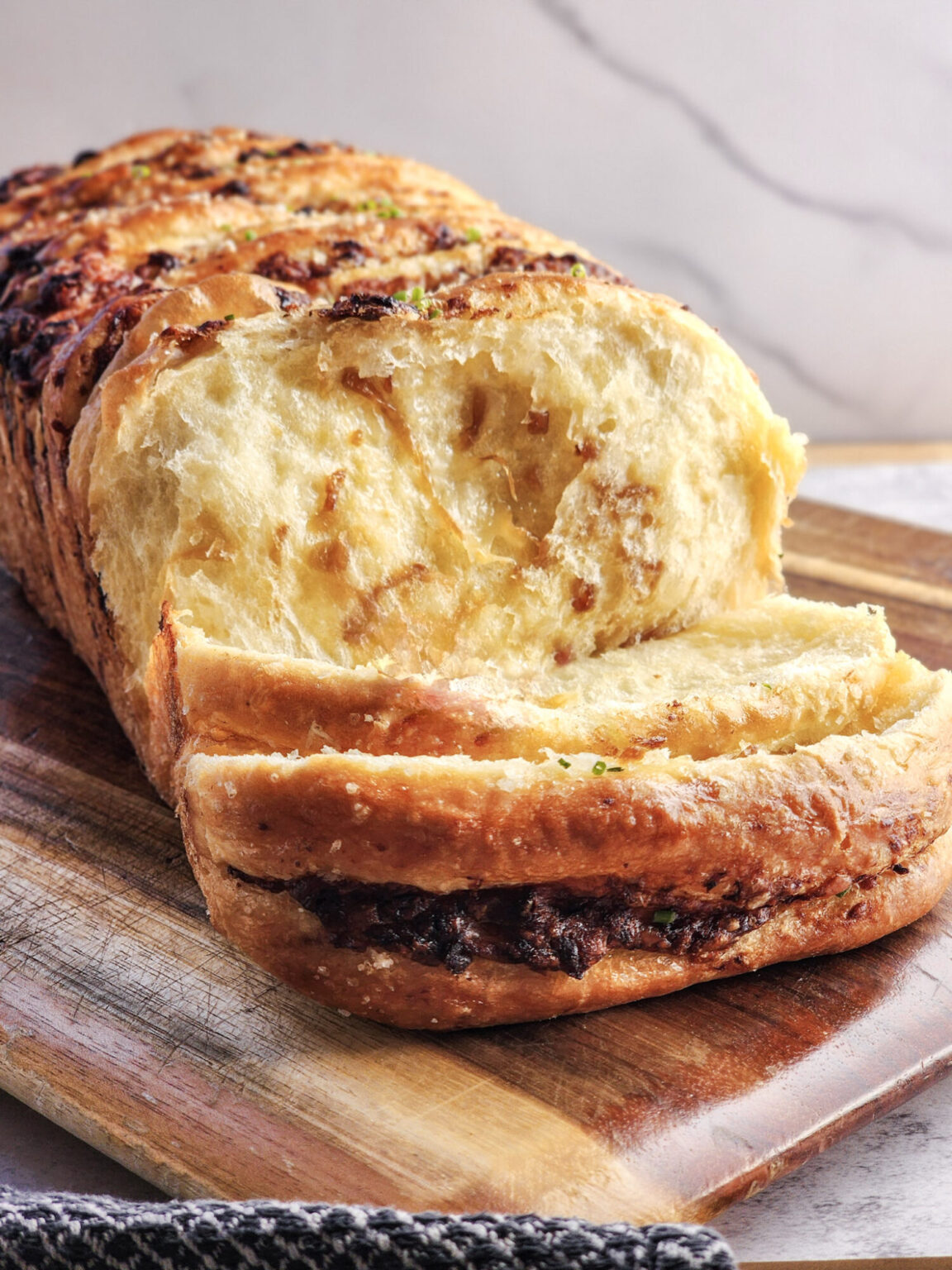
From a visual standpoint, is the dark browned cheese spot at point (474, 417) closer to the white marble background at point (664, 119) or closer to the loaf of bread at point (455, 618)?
the loaf of bread at point (455, 618)

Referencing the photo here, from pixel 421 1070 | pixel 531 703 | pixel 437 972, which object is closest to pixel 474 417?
pixel 531 703

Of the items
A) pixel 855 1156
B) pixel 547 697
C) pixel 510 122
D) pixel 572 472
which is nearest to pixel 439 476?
pixel 572 472

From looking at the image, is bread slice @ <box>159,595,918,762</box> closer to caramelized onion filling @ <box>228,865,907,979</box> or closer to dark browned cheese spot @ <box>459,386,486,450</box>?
caramelized onion filling @ <box>228,865,907,979</box>

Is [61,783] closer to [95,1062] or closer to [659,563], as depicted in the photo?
[95,1062]

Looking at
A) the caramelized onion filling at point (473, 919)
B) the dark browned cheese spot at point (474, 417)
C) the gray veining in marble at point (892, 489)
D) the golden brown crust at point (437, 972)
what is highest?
the dark browned cheese spot at point (474, 417)

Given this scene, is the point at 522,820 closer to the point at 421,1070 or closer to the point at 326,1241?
the point at 421,1070

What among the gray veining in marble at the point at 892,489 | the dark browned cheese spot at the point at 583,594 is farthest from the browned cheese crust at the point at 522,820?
the gray veining in marble at the point at 892,489
